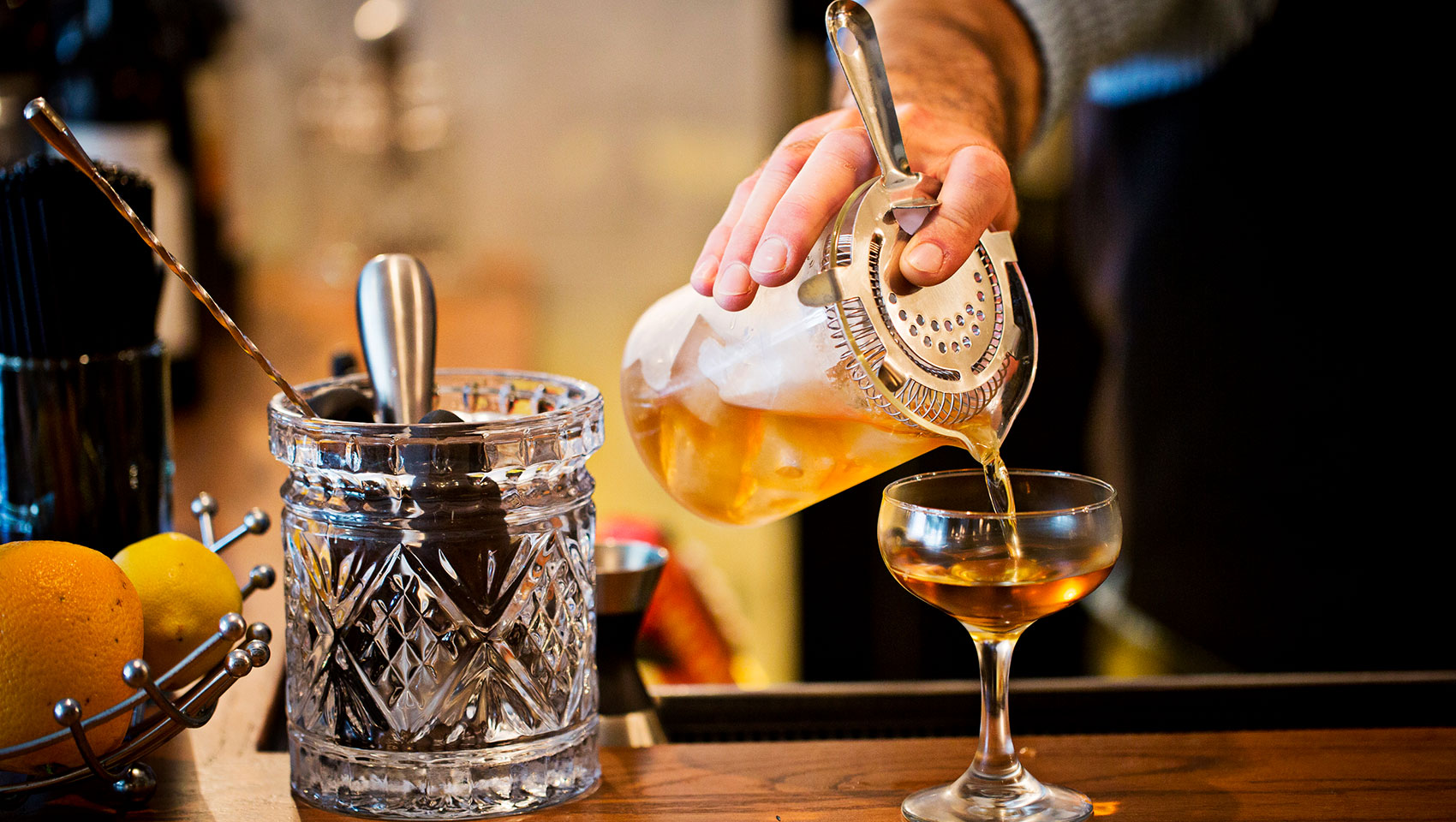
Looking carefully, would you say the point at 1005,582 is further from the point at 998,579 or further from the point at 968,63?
the point at 968,63

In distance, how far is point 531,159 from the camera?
2447 millimetres

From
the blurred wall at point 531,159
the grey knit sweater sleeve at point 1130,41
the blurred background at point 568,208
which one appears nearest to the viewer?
the grey knit sweater sleeve at point 1130,41

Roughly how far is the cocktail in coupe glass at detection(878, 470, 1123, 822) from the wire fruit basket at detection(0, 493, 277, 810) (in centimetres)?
30

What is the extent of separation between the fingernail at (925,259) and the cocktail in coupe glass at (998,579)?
0.37 ft

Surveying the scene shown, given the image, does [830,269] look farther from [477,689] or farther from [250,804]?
[250,804]

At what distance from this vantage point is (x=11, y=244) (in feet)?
2.42

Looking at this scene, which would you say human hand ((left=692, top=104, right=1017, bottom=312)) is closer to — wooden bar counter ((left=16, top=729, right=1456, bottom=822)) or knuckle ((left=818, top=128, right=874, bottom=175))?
knuckle ((left=818, top=128, right=874, bottom=175))

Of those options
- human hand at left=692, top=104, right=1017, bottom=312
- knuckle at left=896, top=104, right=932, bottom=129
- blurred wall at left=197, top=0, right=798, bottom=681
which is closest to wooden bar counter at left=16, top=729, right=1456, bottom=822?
human hand at left=692, top=104, right=1017, bottom=312

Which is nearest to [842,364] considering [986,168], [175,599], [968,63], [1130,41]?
[986,168]

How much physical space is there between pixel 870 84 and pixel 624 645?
0.38m

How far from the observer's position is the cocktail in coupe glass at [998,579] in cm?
61

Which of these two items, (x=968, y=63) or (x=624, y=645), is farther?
(x=968, y=63)

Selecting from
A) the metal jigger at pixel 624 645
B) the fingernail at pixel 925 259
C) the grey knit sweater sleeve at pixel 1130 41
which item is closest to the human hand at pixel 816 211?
the fingernail at pixel 925 259

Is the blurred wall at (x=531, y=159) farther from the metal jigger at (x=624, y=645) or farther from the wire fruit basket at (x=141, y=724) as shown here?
the wire fruit basket at (x=141, y=724)
